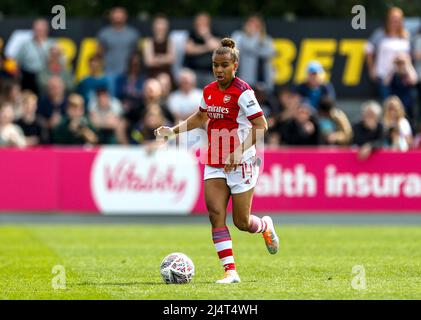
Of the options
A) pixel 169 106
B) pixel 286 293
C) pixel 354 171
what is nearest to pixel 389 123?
pixel 354 171

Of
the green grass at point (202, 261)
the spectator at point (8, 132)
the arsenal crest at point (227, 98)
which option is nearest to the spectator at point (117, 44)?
the spectator at point (8, 132)

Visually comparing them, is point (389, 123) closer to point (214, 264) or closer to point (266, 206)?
point (266, 206)

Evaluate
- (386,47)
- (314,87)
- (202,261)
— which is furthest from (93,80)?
(202,261)

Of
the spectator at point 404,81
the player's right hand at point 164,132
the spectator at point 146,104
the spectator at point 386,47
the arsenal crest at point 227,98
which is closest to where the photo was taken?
the arsenal crest at point 227,98

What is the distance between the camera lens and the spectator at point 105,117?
73.2ft

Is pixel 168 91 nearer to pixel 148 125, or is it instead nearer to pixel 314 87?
pixel 148 125

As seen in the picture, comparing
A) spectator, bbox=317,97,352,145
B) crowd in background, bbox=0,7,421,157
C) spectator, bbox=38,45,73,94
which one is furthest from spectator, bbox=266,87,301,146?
spectator, bbox=38,45,73,94

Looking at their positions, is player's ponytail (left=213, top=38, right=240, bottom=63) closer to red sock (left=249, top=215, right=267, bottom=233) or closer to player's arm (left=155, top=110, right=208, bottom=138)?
Answer: player's arm (left=155, top=110, right=208, bottom=138)

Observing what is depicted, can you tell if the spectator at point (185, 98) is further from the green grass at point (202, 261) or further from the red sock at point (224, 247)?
the red sock at point (224, 247)

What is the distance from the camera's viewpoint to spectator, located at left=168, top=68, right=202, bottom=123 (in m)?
22.2

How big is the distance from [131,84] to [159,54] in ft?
2.88

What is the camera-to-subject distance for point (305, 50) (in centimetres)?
2486

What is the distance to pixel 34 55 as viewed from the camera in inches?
932

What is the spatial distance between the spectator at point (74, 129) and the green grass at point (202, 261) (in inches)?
86.0
